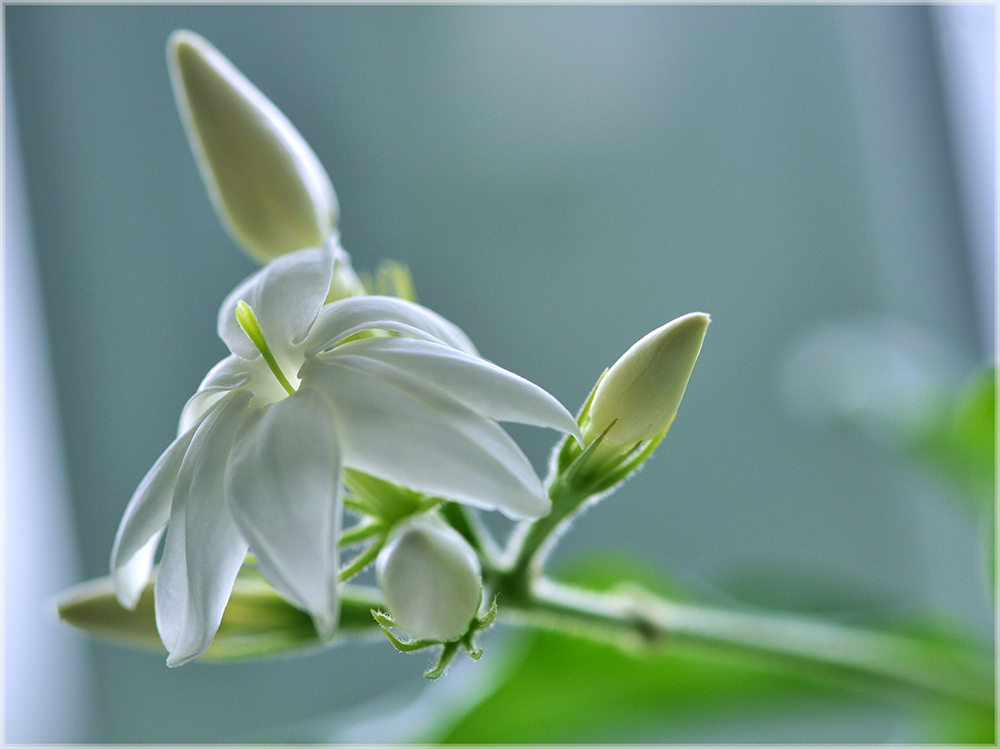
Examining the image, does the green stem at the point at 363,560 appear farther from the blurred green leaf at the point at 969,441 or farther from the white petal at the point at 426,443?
the blurred green leaf at the point at 969,441

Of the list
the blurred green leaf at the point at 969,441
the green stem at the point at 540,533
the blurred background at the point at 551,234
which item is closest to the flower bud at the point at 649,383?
the green stem at the point at 540,533

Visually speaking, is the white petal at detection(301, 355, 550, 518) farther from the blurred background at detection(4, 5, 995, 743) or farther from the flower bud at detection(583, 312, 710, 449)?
the blurred background at detection(4, 5, 995, 743)

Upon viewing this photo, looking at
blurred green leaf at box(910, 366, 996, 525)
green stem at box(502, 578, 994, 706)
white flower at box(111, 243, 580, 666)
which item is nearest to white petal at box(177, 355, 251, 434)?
white flower at box(111, 243, 580, 666)

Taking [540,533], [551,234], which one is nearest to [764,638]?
[540,533]

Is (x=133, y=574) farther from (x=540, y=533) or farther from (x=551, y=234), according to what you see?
(x=551, y=234)

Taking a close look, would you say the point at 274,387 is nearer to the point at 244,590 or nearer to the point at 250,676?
the point at 244,590

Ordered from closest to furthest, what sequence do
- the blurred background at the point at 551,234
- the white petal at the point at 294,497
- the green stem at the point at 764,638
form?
the white petal at the point at 294,497, the green stem at the point at 764,638, the blurred background at the point at 551,234

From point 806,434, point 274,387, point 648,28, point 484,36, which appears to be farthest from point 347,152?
point 274,387
